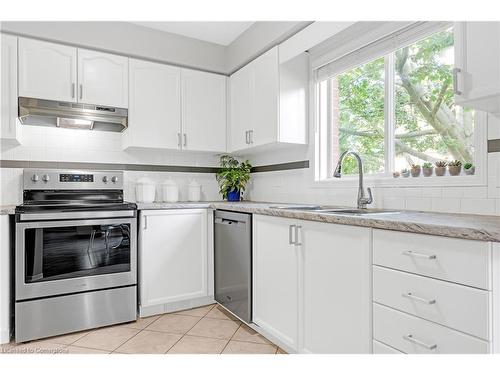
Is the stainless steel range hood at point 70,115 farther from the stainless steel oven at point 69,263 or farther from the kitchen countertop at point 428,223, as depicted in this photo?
the kitchen countertop at point 428,223

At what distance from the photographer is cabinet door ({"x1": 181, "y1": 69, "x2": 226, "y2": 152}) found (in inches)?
125

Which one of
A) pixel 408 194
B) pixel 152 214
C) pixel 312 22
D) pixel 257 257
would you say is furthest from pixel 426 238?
pixel 152 214

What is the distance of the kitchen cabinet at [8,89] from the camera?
7.97 ft

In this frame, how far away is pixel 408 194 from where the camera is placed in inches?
78.0

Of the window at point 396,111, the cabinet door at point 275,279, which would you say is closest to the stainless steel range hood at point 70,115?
the cabinet door at point 275,279

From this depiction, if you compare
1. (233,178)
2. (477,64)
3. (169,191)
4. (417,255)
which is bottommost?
(417,255)

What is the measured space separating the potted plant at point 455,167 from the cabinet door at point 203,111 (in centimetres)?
213

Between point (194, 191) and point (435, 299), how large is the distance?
2.58m

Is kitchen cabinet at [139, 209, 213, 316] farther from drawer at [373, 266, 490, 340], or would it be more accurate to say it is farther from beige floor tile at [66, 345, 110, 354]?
drawer at [373, 266, 490, 340]

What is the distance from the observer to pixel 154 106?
3.01 m

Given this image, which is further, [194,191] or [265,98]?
[194,191]

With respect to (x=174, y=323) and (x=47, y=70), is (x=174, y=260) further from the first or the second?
(x=47, y=70)

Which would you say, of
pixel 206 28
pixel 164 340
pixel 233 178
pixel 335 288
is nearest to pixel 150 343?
pixel 164 340

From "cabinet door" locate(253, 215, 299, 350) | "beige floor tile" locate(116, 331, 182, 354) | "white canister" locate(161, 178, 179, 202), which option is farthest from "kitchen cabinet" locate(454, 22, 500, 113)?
"white canister" locate(161, 178, 179, 202)
